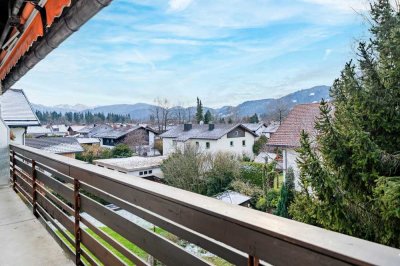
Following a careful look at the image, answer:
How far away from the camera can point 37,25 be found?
2.60 metres

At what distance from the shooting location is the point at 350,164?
17.5 feet

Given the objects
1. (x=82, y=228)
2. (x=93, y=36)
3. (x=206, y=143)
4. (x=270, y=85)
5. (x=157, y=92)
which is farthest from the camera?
(x=270, y=85)

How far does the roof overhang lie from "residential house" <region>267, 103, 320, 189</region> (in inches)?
414

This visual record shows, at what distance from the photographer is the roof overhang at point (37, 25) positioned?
1911 millimetres

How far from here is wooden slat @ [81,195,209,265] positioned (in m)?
1.14

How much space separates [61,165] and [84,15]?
3.84ft

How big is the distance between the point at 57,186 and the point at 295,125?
478 inches

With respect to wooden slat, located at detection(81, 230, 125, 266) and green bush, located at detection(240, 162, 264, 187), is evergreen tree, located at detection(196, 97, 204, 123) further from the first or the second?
wooden slat, located at detection(81, 230, 125, 266)

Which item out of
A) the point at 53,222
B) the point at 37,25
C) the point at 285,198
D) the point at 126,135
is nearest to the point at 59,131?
the point at 126,135

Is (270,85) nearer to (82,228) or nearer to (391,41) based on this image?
(391,41)

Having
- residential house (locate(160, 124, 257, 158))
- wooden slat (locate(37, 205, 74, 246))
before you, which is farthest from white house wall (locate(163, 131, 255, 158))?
wooden slat (locate(37, 205, 74, 246))

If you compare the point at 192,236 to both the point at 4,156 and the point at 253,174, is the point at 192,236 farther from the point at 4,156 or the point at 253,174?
the point at 253,174

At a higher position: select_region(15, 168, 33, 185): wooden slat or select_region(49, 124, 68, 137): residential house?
select_region(15, 168, 33, 185): wooden slat

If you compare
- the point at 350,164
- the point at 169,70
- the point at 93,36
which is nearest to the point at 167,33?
the point at 93,36
